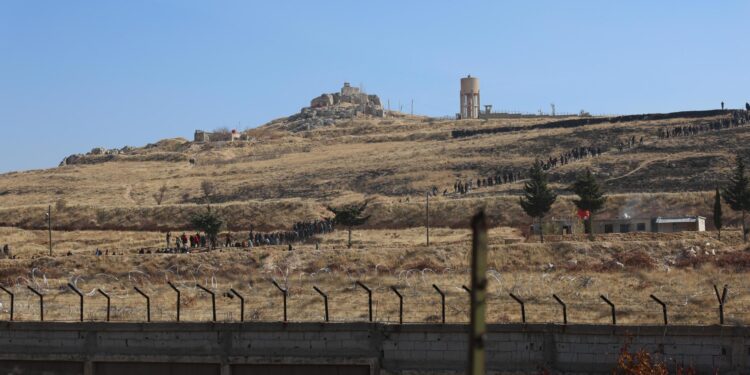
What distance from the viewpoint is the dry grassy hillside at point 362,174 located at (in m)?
80.0

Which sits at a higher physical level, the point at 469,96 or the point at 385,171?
the point at 469,96

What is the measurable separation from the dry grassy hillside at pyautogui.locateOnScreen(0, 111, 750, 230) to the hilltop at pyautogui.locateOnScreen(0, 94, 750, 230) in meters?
0.18

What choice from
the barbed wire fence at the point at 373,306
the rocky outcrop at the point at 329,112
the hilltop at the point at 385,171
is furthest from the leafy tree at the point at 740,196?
the rocky outcrop at the point at 329,112

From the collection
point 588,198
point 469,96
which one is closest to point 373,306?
point 588,198

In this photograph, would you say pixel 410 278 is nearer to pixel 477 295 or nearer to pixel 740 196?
pixel 740 196

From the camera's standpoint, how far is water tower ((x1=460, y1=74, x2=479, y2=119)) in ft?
577

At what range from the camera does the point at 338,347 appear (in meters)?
31.1

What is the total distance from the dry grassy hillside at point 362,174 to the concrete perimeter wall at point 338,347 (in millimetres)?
39464

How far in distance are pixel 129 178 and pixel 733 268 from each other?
9003 cm

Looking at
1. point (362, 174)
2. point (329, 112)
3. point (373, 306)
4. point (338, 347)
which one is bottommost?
point (338, 347)

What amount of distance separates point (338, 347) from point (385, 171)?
76245 mm

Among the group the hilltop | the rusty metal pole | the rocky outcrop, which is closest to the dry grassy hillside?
the hilltop

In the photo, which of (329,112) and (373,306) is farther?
(329,112)

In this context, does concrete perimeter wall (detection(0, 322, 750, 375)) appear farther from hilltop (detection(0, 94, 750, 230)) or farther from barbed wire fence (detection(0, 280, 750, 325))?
hilltop (detection(0, 94, 750, 230))
